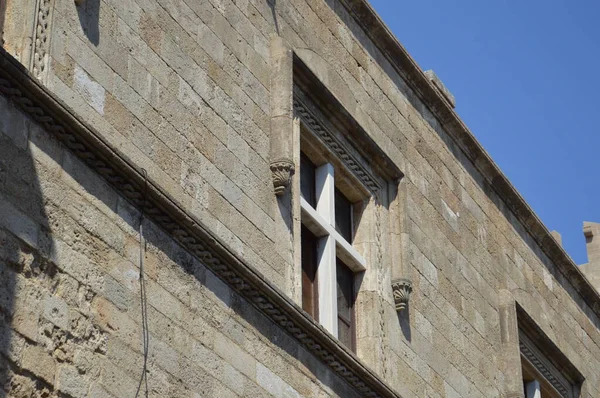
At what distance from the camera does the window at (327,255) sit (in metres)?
11.8

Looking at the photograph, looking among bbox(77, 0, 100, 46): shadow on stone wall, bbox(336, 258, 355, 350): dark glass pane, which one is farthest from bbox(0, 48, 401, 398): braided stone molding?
bbox(77, 0, 100, 46): shadow on stone wall

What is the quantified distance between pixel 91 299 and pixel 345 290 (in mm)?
4297

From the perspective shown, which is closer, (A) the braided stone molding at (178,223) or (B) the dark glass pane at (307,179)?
(A) the braided stone molding at (178,223)

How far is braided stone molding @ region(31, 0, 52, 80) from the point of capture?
8.83 m

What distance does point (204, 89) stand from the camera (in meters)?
10.5

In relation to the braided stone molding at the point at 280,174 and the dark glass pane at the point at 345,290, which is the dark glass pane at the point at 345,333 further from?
the braided stone molding at the point at 280,174

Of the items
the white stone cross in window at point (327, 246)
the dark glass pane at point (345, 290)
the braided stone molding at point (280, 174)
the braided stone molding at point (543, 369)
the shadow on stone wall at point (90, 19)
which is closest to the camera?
the shadow on stone wall at point (90, 19)

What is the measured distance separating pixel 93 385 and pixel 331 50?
16.8 ft

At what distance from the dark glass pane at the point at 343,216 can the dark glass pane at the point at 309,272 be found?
53 cm

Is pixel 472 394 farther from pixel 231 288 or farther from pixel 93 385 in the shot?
pixel 93 385

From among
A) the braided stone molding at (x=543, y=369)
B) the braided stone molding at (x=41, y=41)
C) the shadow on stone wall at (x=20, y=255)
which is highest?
the braided stone molding at (x=543, y=369)

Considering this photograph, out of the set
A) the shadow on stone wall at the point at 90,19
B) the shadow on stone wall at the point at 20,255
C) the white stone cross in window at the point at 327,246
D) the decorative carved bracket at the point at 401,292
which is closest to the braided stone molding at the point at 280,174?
the white stone cross in window at the point at 327,246

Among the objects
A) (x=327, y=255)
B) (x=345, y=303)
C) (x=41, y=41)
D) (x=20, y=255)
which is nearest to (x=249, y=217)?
(x=327, y=255)

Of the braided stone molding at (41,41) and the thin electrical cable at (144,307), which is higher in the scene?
the braided stone molding at (41,41)
